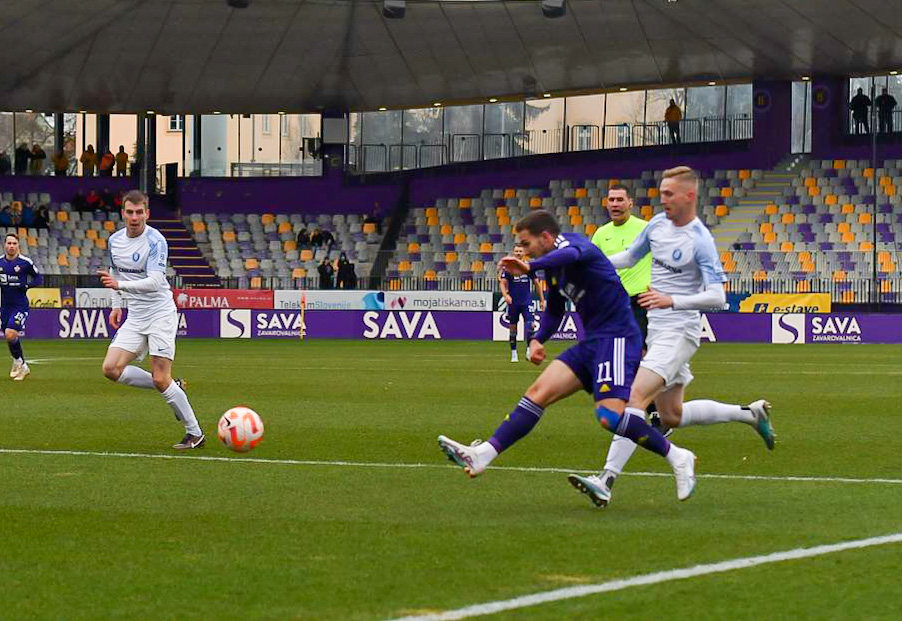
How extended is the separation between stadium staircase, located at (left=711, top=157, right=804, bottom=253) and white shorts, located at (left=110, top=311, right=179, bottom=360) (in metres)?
A: 32.4

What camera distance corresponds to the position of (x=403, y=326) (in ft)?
127

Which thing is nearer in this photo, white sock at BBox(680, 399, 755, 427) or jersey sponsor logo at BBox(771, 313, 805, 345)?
white sock at BBox(680, 399, 755, 427)

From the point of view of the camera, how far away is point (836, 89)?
48.7 m

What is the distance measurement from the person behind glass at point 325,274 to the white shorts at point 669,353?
119ft

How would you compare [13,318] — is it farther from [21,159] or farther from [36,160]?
[21,159]

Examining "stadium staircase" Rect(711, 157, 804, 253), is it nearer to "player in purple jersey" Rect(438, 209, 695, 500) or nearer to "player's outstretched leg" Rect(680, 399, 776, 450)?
"player's outstretched leg" Rect(680, 399, 776, 450)

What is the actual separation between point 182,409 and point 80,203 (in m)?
41.5

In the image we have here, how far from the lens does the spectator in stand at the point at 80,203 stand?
5275cm

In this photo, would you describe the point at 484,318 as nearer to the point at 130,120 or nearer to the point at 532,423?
the point at 130,120

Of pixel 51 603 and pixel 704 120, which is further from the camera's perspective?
pixel 704 120

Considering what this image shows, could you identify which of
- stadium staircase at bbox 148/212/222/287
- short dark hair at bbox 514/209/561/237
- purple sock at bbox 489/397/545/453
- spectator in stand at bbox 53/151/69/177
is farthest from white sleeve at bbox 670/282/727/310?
spectator in stand at bbox 53/151/69/177

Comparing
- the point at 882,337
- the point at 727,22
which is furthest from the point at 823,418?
the point at 727,22

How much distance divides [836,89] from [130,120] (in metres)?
25.7

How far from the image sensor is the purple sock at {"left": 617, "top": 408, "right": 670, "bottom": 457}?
9.12m
